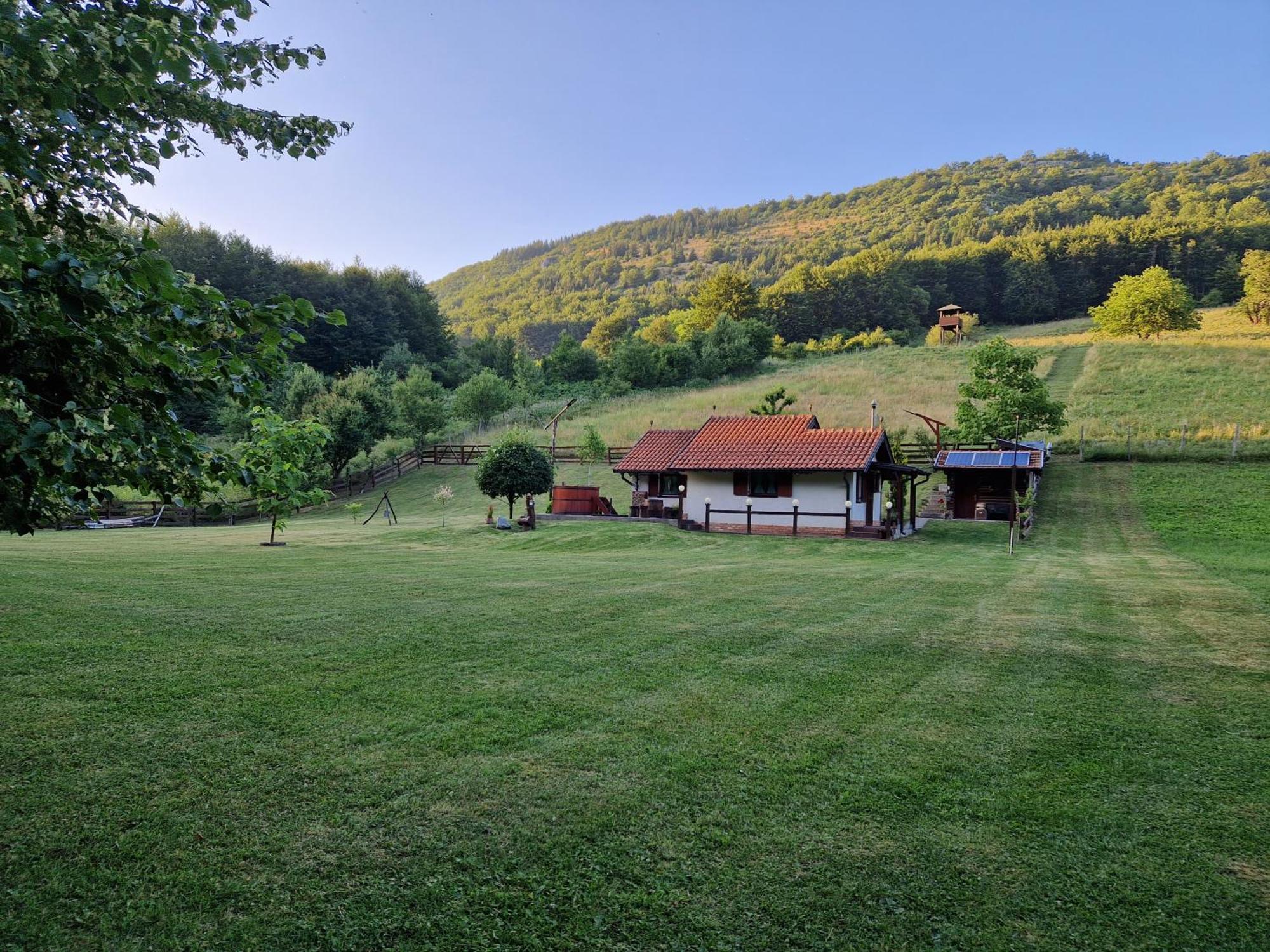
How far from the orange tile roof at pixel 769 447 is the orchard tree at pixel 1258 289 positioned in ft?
209

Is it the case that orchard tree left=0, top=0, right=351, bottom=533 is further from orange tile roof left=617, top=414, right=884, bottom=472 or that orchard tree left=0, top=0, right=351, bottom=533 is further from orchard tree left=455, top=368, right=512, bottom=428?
orchard tree left=455, top=368, right=512, bottom=428

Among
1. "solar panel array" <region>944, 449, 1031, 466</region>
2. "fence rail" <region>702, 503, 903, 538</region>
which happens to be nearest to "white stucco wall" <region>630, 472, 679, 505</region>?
"fence rail" <region>702, 503, 903, 538</region>

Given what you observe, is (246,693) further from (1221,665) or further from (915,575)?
(915,575)

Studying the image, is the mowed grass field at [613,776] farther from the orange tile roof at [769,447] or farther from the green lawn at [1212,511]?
the orange tile roof at [769,447]

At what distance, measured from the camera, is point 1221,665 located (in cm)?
685

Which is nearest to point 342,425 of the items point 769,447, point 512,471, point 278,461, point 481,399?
point 481,399

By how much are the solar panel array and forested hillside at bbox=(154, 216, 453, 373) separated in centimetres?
4857

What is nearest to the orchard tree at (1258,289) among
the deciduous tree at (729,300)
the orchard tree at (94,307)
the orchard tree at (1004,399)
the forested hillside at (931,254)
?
the forested hillside at (931,254)

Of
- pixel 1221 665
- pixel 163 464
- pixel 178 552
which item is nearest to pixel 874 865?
pixel 163 464

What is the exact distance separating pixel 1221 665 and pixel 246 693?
8.31 meters

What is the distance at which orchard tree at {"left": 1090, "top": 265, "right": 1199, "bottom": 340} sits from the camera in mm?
63344

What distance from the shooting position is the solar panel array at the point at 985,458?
28.8m

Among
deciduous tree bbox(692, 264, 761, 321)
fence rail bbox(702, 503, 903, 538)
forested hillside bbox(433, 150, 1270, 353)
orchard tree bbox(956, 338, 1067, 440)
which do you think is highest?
forested hillside bbox(433, 150, 1270, 353)

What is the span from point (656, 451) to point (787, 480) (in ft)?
22.1
